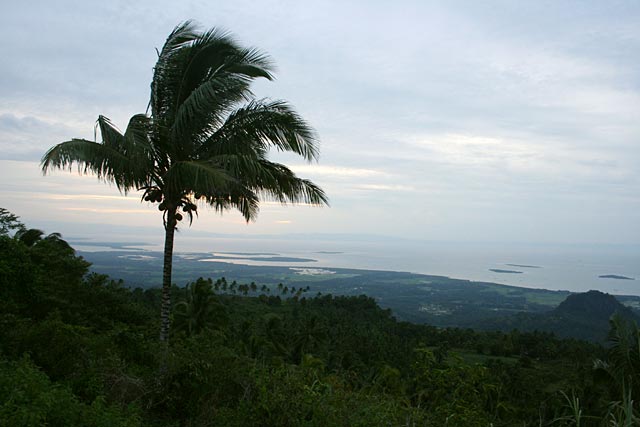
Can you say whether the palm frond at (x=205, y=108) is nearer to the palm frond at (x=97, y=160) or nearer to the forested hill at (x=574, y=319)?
the palm frond at (x=97, y=160)

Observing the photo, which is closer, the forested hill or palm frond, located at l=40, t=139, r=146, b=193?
palm frond, located at l=40, t=139, r=146, b=193

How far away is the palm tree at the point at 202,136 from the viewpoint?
741 centimetres

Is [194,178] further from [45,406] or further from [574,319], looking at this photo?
[574,319]

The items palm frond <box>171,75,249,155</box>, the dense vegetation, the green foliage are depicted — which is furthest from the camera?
palm frond <box>171,75,249,155</box>

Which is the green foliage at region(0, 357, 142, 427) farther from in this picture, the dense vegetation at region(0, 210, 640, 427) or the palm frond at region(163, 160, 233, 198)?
the palm frond at region(163, 160, 233, 198)

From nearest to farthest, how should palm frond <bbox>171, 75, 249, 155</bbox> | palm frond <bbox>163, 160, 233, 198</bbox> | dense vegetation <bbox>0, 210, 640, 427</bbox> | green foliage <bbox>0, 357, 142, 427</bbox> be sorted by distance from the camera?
green foliage <bbox>0, 357, 142, 427</bbox>
dense vegetation <bbox>0, 210, 640, 427</bbox>
palm frond <bbox>163, 160, 233, 198</bbox>
palm frond <bbox>171, 75, 249, 155</bbox>

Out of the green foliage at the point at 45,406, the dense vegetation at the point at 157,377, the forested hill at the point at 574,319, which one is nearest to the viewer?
the green foliage at the point at 45,406

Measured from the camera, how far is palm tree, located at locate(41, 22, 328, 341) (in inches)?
292

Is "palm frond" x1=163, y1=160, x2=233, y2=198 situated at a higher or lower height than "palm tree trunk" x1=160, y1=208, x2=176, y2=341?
higher

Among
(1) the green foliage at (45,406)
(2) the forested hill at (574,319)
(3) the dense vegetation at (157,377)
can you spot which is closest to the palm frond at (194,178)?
(3) the dense vegetation at (157,377)

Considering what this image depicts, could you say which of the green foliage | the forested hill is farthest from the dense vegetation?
the forested hill

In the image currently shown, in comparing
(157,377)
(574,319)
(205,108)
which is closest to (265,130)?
(205,108)

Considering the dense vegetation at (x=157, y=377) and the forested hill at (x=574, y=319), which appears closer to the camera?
the dense vegetation at (x=157, y=377)

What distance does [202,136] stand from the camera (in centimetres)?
841
